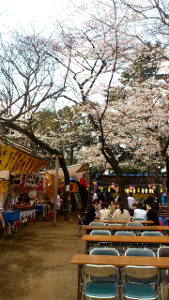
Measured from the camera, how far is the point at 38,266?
569 centimetres

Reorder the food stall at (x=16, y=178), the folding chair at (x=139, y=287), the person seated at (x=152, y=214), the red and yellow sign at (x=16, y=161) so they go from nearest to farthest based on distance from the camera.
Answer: the folding chair at (x=139, y=287) < the person seated at (x=152, y=214) < the red and yellow sign at (x=16, y=161) < the food stall at (x=16, y=178)

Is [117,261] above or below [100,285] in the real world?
above

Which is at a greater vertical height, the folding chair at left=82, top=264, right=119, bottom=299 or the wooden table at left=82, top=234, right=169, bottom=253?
the wooden table at left=82, top=234, right=169, bottom=253

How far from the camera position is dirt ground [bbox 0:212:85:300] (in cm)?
428

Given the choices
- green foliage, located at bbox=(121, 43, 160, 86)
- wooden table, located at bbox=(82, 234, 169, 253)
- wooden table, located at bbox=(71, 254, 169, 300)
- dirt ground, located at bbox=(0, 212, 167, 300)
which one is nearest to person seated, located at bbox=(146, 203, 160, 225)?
dirt ground, located at bbox=(0, 212, 167, 300)

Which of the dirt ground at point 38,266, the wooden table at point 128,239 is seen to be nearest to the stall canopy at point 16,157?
the dirt ground at point 38,266

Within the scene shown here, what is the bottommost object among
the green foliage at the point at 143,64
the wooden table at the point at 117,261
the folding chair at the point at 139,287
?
the folding chair at the point at 139,287

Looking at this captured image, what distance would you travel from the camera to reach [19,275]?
200 inches

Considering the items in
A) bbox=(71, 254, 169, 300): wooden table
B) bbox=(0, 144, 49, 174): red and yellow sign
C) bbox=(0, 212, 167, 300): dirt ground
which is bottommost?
bbox=(0, 212, 167, 300): dirt ground

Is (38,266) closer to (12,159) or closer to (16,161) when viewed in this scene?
(12,159)

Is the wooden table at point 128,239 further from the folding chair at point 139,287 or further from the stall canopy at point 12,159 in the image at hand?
the stall canopy at point 12,159

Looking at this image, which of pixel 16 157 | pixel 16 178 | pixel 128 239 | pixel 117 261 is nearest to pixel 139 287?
pixel 117 261

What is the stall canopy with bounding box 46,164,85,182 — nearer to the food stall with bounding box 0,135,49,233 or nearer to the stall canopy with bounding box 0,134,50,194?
the food stall with bounding box 0,135,49,233

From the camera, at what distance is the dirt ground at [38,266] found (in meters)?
4.28
